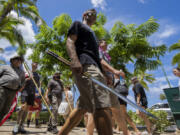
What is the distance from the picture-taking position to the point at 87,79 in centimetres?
200

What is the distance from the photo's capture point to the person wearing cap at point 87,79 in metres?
1.91

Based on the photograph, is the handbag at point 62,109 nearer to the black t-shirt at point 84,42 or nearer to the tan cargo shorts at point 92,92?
the tan cargo shorts at point 92,92

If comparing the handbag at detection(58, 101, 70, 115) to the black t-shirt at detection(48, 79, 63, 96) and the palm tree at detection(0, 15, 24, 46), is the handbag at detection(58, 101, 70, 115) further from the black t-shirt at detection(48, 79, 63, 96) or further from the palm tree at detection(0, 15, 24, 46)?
the palm tree at detection(0, 15, 24, 46)

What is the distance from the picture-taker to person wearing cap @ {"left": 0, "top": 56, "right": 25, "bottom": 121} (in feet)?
12.2

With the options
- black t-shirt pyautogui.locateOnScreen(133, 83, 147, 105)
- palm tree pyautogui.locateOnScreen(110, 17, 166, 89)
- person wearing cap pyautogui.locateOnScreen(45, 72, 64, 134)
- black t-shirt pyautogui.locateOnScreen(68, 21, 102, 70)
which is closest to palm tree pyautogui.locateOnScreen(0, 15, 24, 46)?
palm tree pyautogui.locateOnScreen(110, 17, 166, 89)

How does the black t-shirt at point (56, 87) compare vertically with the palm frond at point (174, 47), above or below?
below

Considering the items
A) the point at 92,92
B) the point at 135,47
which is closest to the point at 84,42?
the point at 92,92

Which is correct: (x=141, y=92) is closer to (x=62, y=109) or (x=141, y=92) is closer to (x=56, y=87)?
(x=62, y=109)

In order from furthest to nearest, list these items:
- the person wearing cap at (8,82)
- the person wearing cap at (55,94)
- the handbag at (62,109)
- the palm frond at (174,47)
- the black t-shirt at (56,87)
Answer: the palm frond at (174,47) → the black t-shirt at (56,87) → the handbag at (62,109) → the person wearing cap at (55,94) → the person wearing cap at (8,82)

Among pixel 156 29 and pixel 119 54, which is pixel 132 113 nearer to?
pixel 119 54

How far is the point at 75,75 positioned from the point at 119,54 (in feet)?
43.3

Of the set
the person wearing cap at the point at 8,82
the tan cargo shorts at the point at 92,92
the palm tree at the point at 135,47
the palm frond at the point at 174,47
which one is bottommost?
the tan cargo shorts at the point at 92,92

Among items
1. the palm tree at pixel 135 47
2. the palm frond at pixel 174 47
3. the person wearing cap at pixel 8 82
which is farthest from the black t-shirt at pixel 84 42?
the palm frond at pixel 174 47

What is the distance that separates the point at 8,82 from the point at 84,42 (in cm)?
226
